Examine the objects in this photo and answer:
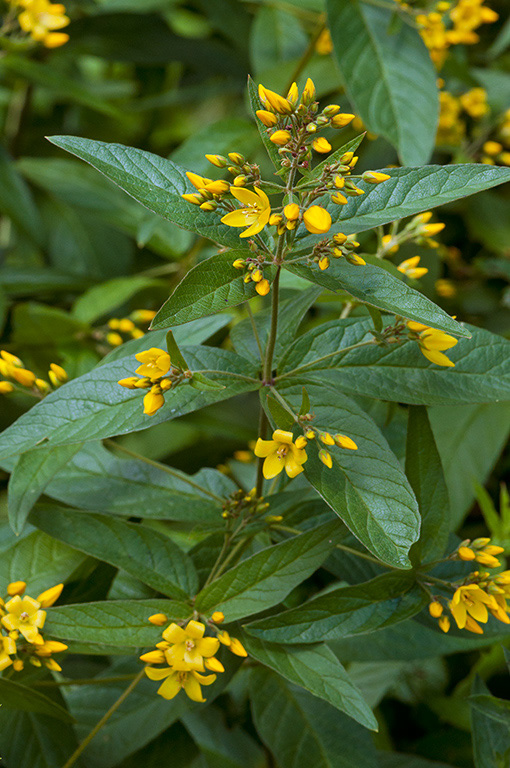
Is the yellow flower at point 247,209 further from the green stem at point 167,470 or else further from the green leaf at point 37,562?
the green leaf at point 37,562

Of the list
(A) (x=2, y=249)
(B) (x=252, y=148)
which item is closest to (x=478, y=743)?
(B) (x=252, y=148)

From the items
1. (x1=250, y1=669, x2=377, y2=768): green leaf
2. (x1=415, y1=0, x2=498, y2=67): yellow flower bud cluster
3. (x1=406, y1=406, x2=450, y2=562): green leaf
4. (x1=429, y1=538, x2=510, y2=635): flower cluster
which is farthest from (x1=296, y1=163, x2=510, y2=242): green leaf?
(x1=415, y1=0, x2=498, y2=67): yellow flower bud cluster

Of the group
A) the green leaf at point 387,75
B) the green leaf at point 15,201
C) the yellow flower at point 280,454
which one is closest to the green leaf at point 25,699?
the yellow flower at point 280,454

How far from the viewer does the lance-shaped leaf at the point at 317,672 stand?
0.63m

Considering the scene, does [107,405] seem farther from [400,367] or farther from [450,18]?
[450,18]

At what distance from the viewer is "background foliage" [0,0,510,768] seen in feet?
2.40

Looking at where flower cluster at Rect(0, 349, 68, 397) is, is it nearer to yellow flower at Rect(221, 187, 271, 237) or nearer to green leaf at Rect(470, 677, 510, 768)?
yellow flower at Rect(221, 187, 271, 237)

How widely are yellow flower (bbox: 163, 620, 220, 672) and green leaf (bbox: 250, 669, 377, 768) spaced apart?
260mm

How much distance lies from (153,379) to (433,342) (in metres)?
0.29

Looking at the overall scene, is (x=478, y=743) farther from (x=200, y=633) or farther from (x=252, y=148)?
(x=252, y=148)

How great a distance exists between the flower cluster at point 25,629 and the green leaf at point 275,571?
0.18 meters

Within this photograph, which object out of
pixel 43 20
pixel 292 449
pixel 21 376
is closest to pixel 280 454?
pixel 292 449

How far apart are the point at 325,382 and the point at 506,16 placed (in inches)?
62.3

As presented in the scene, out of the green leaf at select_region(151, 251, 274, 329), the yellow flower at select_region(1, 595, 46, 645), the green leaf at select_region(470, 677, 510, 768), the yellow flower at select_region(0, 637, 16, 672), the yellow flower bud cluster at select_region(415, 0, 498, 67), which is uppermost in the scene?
the yellow flower bud cluster at select_region(415, 0, 498, 67)
